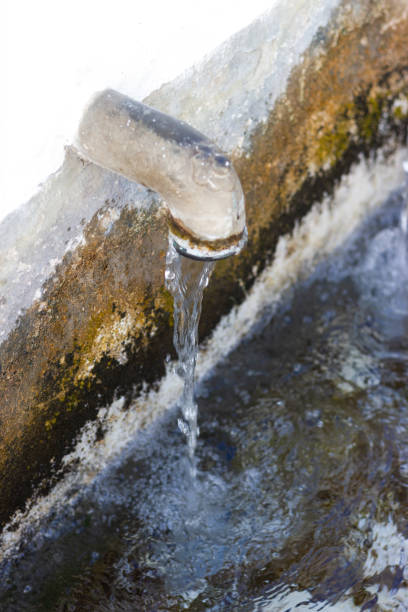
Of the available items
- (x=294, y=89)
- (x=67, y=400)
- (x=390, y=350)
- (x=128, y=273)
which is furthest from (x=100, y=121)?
(x=390, y=350)

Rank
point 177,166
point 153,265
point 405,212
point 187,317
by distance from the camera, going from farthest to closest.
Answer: point 405,212 → point 187,317 → point 153,265 → point 177,166

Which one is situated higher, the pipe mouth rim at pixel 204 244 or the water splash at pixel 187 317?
the pipe mouth rim at pixel 204 244

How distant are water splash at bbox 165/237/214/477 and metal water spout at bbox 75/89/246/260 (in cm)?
44

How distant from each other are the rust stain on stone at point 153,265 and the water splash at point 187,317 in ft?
0.16

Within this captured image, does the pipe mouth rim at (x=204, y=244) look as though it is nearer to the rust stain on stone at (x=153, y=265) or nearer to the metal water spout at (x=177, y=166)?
the metal water spout at (x=177, y=166)

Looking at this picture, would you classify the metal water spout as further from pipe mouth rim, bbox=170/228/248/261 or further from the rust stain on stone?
the rust stain on stone

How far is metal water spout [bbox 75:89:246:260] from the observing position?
67.1 inches

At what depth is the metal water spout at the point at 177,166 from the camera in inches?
67.1

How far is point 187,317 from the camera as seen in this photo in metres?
2.47

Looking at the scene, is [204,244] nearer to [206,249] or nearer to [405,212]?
[206,249]

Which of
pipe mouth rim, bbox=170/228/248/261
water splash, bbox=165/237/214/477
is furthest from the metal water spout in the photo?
water splash, bbox=165/237/214/477

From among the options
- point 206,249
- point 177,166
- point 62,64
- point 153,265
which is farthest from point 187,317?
point 62,64

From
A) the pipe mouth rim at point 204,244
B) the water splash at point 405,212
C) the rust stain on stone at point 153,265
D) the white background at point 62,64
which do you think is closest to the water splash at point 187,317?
the rust stain on stone at point 153,265

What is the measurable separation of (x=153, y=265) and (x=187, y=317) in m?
0.25
